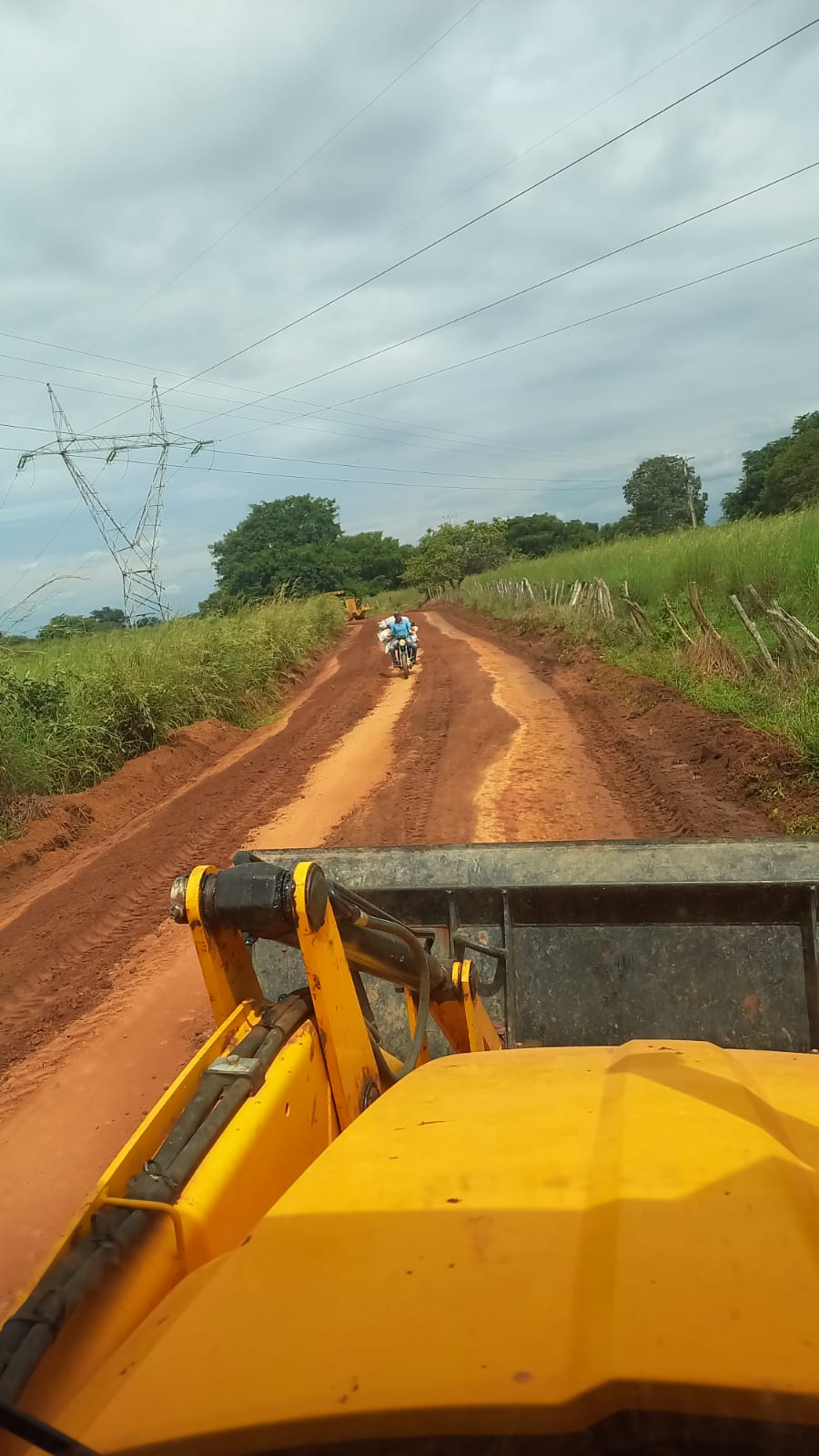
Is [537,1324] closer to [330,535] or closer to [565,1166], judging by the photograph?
[565,1166]

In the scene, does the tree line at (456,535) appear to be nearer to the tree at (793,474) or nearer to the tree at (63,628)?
the tree at (793,474)

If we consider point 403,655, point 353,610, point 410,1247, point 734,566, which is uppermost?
point 410,1247

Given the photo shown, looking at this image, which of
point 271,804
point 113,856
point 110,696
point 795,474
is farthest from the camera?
point 795,474

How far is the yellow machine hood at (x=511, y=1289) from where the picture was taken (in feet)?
3.07

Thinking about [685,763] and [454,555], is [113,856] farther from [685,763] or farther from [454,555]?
[454,555]

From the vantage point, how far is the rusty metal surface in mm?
3756

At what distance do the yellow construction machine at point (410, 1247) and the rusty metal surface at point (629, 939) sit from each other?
5.26 feet

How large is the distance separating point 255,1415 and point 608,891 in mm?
3100

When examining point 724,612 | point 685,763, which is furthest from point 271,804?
point 724,612

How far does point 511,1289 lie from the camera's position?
42.9 inches

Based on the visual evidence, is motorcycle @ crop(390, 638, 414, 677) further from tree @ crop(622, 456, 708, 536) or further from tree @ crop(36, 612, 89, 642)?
tree @ crop(622, 456, 708, 536)

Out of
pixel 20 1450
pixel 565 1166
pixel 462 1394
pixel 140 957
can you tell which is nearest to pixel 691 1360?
pixel 462 1394

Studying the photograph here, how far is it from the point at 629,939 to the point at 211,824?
6473 millimetres

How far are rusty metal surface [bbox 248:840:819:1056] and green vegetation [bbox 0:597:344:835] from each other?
7219 mm
